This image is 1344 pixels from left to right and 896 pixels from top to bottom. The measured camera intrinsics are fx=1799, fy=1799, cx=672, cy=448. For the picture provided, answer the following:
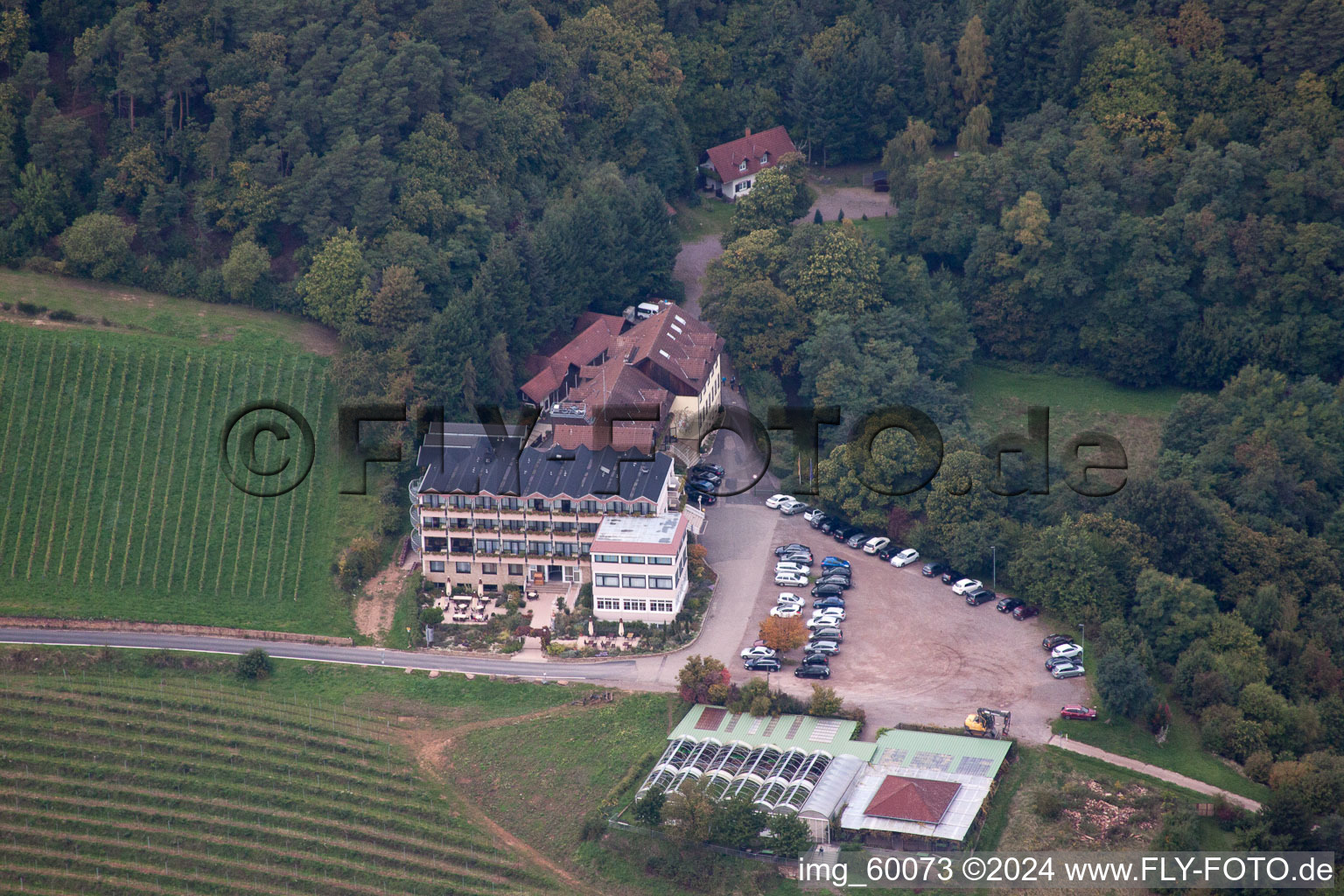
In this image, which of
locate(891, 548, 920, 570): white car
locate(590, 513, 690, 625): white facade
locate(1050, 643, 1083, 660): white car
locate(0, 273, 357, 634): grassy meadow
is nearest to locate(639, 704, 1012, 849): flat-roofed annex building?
locate(590, 513, 690, 625): white facade

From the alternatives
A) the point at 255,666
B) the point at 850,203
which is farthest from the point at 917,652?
the point at 850,203

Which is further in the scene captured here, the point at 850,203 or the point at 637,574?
the point at 850,203

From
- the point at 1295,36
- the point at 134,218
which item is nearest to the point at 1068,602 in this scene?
the point at 1295,36

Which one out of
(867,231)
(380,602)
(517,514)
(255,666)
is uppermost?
(867,231)

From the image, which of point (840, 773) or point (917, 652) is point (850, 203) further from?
point (840, 773)

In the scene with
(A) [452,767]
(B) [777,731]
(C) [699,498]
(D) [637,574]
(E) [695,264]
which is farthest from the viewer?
(E) [695,264]

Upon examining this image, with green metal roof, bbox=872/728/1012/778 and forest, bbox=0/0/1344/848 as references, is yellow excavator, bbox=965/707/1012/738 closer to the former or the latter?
green metal roof, bbox=872/728/1012/778

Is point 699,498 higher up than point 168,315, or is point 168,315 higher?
point 168,315
